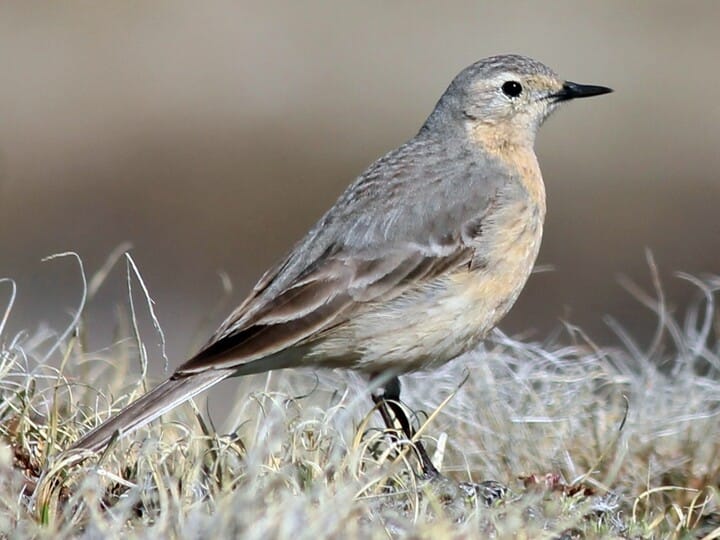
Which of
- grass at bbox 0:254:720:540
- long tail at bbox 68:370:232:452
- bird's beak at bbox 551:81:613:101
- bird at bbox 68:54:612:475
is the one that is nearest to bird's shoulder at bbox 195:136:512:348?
bird at bbox 68:54:612:475

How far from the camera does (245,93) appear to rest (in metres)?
18.4

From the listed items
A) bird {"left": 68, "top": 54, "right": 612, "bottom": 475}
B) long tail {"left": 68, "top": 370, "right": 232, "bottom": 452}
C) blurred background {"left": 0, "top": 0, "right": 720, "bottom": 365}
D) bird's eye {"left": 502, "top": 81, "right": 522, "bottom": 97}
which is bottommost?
blurred background {"left": 0, "top": 0, "right": 720, "bottom": 365}

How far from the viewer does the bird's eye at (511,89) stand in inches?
272

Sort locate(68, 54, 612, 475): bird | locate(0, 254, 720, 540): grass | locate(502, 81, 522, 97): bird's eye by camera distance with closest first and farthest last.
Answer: locate(0, 254, 720, 540): grass, locate(68, 54, 612, 475): bird, locate(502, 81, 522, 97): bird's eye

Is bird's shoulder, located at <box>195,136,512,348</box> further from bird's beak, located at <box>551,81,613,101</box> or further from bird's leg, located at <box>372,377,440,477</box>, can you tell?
bird's beak, located at <box>551,81,613,101</box>

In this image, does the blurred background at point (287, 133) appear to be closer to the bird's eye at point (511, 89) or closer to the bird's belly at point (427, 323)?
the bird's eye at point (511, 89)

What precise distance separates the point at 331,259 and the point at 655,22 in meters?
14.3

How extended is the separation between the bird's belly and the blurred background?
529 cm

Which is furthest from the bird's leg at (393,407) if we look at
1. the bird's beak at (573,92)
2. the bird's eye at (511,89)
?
the bird's beak at (573,92)

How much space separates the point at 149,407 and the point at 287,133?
12.4 meters

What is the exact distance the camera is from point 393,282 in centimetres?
603

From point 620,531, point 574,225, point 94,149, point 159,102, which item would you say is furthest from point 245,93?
point 620,531

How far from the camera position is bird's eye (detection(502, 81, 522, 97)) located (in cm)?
691

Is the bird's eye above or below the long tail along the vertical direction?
above
